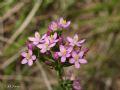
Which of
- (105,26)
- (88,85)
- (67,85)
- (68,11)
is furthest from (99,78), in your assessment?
(67,85)

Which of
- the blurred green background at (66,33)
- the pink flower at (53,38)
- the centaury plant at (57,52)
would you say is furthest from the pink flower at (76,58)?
the blurred green background at (66,33)

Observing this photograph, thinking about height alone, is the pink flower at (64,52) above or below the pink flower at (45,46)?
below

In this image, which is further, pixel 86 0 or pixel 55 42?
pixel 86 0

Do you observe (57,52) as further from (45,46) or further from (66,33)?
(66,33)

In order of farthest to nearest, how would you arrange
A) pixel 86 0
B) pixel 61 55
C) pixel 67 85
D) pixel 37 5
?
pixel 86 0
pixel 37 5
pixel 67 85
pixel 61 55

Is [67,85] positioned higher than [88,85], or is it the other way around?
[67,85]

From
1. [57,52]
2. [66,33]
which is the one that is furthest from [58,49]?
[66,33]

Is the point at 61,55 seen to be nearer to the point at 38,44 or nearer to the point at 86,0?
the point at 38,44

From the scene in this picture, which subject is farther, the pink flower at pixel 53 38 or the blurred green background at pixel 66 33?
the blurred green background at pixel 66 33

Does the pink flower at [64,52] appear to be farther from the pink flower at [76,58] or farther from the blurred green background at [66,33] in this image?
the blurred green background at [66,33]
